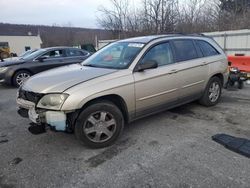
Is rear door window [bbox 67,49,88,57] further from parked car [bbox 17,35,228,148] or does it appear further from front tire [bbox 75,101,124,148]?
Result: front tire [bbox 75,101,124,148]

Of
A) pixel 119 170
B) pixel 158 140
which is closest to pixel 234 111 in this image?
pixel 158 140

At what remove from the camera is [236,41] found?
921 centimetres

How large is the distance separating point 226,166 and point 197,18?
19.2 meters

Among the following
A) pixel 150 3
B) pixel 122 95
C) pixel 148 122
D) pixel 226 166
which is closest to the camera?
pixel 226 166

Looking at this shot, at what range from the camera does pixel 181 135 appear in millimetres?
3791

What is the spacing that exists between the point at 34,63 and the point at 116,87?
6.34m

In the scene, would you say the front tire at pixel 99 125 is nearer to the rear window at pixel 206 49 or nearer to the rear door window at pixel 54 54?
the rear window at pixel 206 49

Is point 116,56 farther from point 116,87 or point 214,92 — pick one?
point 214,92

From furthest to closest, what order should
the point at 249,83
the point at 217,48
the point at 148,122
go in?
1. the point at 249,83
2. the point at 217,48
3. the point at 148,122

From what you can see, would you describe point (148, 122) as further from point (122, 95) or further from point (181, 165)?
point (181, 165)

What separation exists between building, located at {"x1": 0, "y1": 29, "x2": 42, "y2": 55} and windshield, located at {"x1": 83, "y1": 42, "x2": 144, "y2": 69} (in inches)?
1877

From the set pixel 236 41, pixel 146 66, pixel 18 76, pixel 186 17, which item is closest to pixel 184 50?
pixel 146 66

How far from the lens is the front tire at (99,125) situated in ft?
10.5

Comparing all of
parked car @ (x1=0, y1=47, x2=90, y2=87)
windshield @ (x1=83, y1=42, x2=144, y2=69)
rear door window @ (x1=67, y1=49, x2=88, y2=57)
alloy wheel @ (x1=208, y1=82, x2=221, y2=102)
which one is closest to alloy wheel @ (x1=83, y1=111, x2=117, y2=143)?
windshield @ (x1=83, y1=42, x2=144, y2=69)
